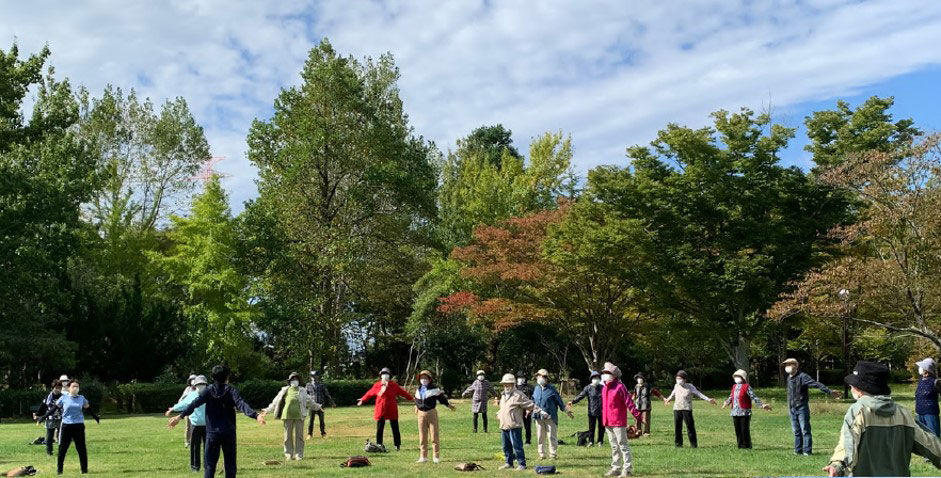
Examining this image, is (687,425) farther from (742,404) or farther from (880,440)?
(880,440)

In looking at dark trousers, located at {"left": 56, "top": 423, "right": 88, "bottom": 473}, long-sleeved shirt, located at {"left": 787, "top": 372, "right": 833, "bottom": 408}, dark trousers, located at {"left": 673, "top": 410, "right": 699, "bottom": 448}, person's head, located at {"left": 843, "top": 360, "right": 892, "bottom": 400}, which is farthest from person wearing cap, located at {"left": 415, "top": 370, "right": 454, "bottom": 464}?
person's head, located at {"left": 843, "top": 360, "right": 892, "bottom": 400}

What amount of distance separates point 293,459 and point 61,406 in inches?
165

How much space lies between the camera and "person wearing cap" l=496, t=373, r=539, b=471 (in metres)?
14.0

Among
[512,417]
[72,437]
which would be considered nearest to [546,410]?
[512,417]

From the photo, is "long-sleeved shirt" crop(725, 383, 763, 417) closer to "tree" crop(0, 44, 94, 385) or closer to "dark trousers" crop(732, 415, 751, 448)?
"dark trousers" crop(732, 415, 751, 448)

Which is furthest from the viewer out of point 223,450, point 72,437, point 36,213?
point 36,213

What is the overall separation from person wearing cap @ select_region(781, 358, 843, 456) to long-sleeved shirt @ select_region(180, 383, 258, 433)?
32.1ft

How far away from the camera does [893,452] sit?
6.45 m

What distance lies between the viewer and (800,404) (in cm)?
1569

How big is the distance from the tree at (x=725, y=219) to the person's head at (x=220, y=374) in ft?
90.7

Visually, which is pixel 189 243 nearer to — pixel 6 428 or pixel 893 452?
pixel 6 428

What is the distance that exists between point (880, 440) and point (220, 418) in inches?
328

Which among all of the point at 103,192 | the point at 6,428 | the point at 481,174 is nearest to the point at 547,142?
the point at 481,174

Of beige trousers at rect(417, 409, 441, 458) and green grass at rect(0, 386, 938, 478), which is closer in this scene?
green grass at rect(0, 386, 938, 478)
